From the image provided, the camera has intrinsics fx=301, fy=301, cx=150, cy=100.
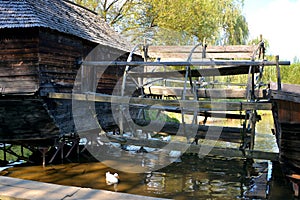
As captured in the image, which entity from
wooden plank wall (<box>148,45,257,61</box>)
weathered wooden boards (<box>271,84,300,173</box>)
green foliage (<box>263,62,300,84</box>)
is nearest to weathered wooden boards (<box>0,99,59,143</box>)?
wooden plank wall (<box>148,45,257,61</box>)

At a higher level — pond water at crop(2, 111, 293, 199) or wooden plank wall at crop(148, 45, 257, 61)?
wooden plank wall at crop(148, 45, 257, 61)

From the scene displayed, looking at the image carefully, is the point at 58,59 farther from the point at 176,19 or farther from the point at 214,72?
the point at 176,19

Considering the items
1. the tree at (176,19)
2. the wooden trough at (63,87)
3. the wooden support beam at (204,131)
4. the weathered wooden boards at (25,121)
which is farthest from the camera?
the tree at (176,19)

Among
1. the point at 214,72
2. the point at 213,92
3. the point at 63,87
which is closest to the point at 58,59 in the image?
the point at 63,87

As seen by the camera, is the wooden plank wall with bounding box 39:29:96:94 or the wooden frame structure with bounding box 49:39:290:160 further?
the wooden plank wall with bounding box 39:29:96:94

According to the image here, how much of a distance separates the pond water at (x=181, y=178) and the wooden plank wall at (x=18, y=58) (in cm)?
232

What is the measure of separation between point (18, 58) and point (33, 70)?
1.61 feet

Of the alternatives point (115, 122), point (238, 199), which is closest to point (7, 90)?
point (115, 122)

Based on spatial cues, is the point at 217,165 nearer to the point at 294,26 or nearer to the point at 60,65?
the point at 60,65

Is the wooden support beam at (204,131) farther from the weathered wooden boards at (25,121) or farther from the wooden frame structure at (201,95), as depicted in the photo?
the weathered wooden boards at (25,121)

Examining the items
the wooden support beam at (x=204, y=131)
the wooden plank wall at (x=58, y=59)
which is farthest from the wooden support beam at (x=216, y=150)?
the wooden plank wall at (x=58, y=59)

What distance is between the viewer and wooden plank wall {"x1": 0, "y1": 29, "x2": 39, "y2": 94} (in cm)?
734

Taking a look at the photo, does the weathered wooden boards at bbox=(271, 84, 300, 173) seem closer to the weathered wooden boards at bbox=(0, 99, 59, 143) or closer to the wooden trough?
the wooden trough

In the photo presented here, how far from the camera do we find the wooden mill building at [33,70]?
730 cm
